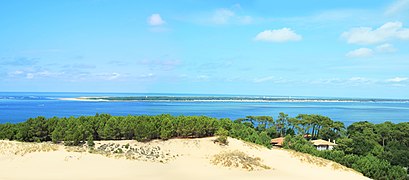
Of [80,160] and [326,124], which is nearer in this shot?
[80,160]

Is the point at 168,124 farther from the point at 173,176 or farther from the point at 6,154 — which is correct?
the point at 6,154

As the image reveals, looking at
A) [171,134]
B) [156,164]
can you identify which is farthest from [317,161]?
[156,164]

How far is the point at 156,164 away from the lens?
25.4 metres

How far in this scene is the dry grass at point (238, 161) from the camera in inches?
1040

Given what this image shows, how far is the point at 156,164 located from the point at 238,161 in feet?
20.2

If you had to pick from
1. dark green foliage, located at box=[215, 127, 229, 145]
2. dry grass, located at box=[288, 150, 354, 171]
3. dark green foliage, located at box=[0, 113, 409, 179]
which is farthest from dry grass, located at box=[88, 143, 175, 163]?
dry grass, located at box=[288, 150, 354, 171]

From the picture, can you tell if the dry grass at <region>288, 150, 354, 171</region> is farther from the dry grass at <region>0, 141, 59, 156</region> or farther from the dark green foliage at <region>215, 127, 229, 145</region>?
the dry grass at <region>0, 141, 59, 156</region>

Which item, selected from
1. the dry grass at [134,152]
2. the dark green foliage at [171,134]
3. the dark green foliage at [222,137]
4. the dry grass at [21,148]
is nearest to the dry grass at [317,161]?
the dark green foliage at [171,134]

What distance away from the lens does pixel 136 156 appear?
26.7 m

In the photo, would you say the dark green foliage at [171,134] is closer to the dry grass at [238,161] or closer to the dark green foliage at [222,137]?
the dark green foliage at [222,137]

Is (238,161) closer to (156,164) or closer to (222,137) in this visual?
(222,137)

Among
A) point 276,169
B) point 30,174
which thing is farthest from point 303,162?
point 30,174

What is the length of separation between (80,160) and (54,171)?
6.88 ft

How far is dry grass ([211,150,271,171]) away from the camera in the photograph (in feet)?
86.7
